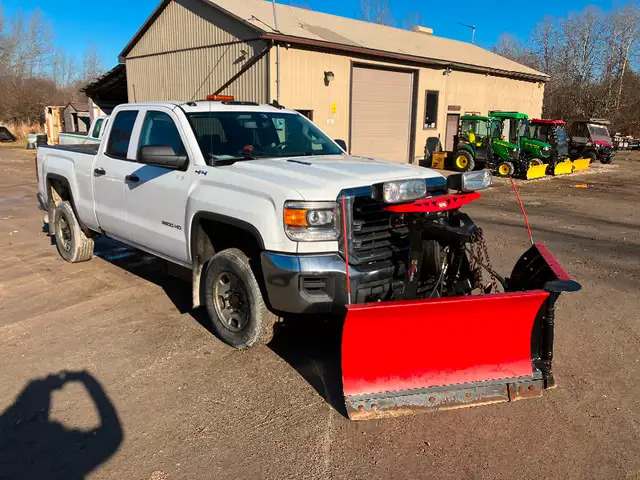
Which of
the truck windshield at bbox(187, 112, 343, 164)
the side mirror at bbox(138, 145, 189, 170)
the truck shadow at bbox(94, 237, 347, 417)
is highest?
the truck windshield at bbox(187, 112, 343, 164)

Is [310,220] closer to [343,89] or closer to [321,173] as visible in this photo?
[321,173]

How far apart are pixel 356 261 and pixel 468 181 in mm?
977

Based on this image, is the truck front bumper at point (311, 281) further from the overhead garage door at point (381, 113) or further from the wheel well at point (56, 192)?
the overhead garage door at point (381, 113)

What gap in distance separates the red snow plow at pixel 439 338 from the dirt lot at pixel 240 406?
0.46 ft

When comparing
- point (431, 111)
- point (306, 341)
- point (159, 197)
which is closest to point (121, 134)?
point (159, 197)

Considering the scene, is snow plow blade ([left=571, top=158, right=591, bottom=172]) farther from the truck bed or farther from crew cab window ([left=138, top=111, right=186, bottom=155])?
crew cab window ([left=138, top=111, right=186, bottom=155])

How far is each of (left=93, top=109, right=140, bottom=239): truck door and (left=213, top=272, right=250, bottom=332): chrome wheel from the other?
172 cm

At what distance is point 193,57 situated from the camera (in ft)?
64.4

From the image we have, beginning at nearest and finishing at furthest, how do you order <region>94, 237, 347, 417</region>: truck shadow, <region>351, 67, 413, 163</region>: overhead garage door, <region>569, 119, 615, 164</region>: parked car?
<region>94, 237, 347, 417</region>: truck shadow < <region>351, 67, 413, 163</region>: overhead garage door < <region>569, 119, 615, 164</region>: parked car

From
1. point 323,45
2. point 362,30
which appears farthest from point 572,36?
point 323,45

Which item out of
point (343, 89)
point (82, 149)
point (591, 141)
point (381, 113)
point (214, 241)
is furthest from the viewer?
point (591, 141)

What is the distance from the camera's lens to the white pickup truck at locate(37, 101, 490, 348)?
3.73 metres

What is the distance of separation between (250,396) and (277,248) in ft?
3.51

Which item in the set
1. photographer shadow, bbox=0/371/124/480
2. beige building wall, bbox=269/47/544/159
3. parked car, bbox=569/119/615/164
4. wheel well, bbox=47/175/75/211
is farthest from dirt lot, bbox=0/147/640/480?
parked car, bbox=569/119/615/164
